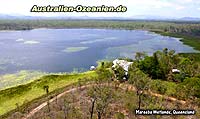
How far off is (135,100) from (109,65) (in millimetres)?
22967

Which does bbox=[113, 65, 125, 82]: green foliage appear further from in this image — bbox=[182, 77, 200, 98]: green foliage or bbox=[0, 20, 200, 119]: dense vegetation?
bbox=[182, 77, 200, 98]: green foliage

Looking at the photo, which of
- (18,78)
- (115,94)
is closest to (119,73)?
(115,94)

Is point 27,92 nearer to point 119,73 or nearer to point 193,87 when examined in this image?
point 119,73

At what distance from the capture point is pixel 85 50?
96.3 metres

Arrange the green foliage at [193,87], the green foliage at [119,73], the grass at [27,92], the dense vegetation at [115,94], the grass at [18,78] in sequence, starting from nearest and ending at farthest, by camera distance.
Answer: the dense vegetation at [115,94] < the green foliage at [193,87] < the grass at [27,92] < the green foliage at [119,73] < the grass at [18,78]

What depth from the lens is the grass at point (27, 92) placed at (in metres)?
40.2

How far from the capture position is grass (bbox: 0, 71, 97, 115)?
4015 centimetres

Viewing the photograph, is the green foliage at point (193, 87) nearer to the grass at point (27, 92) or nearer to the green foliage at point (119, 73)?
the green foliage at point (119, 73)

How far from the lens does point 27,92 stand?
147 ft

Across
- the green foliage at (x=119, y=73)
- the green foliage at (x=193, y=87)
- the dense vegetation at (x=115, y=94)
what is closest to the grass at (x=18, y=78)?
the dense vegetation at (x=115, y=94)

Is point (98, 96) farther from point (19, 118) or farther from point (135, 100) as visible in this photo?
point (19, 118)

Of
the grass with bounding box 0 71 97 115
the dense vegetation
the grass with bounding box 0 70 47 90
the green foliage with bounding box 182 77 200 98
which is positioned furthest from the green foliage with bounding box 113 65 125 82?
the grass with bounding box 0 70 47 90

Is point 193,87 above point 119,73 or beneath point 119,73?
above

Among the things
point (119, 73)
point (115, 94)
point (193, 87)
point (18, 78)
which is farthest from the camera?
point (18, 78)
